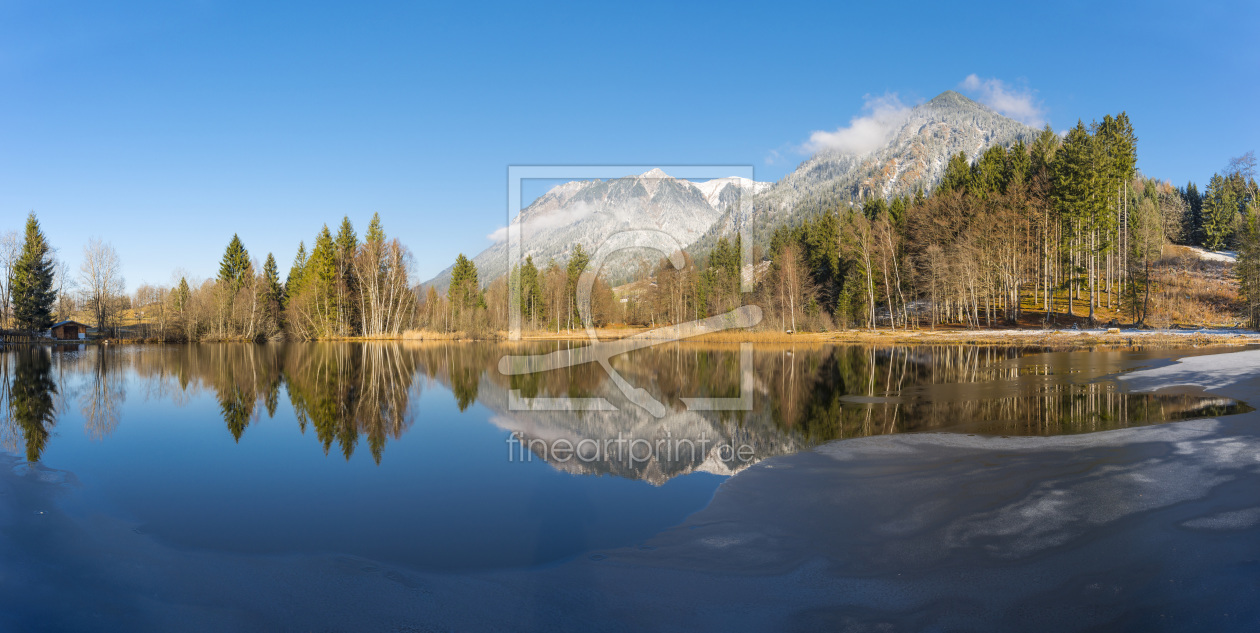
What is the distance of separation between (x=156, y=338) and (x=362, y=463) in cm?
6761

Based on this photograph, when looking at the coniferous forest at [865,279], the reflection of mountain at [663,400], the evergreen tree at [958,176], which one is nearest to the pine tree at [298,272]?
the coniferous forest at [865,279]

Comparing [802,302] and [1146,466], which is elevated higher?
[802,302]

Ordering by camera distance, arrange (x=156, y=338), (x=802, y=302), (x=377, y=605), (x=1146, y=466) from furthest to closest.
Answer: (x=156, y=338) < (x=802, y=302) < (x=1146, y=466) < (x=377, y=605)

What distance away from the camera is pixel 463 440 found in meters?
12.0

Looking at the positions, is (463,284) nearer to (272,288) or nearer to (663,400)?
(272,288)

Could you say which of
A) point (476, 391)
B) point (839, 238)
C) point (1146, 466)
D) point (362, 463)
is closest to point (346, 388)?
point (476, 391)

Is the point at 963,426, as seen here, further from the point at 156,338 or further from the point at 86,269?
the point at 86,269

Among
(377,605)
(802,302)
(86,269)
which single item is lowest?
(377,605)

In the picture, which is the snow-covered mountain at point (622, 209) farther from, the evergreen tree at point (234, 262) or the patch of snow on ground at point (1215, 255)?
the patch of snow on ground at point (1215, 255)

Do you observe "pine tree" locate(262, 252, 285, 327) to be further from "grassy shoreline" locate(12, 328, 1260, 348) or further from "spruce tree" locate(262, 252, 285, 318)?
"grassy shoreline" locate(12, 328, 1260, 348)

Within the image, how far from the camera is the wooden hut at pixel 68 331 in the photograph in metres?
65.9

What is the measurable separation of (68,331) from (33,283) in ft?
30.9

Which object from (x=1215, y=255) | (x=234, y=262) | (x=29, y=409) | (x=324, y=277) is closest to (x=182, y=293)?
(x=234, y=262)

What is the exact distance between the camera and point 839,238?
212 ft
